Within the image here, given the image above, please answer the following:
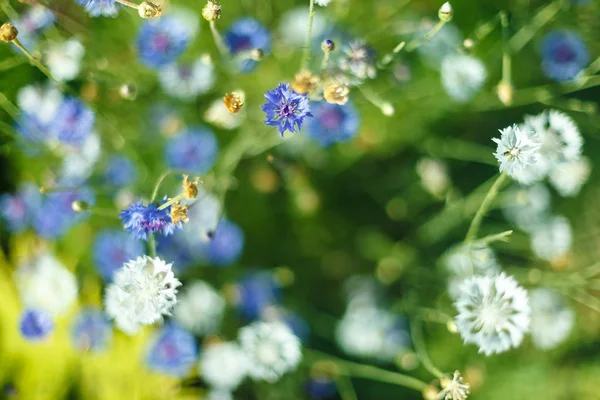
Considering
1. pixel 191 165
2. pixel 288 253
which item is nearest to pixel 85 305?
pixel 191 165

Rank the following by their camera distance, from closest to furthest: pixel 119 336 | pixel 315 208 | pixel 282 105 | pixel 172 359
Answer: pixel 282 105 → pixel 172 359 → pixel 119 336 → pixel 315 208

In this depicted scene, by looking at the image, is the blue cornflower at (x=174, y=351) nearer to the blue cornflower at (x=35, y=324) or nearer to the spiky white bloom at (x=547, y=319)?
the blue cornflower at (x=35, y=324)

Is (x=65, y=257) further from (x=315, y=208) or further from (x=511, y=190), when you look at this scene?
(x=511, y=190)

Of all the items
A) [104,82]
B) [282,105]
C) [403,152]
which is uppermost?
[403,152]

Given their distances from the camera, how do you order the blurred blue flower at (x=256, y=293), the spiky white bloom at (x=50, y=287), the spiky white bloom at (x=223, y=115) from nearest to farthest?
the spiky white bloom at (x=223, y=115)
the spiky white bloom at (x=50, y=287)
the blurred blue flower at (x=256, y=293)

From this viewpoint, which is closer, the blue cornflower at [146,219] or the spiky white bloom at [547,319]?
the blue cornflower at [146,219]

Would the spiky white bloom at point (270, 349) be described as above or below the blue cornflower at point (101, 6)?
below

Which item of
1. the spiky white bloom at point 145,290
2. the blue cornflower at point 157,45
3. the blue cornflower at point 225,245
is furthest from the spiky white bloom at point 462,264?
the blue cornflower at point 157,45
